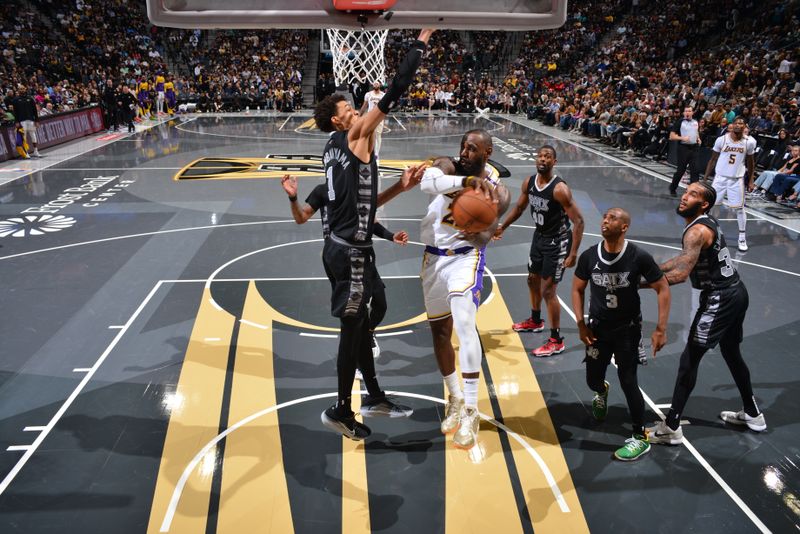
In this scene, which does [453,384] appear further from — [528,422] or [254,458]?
[254,458]

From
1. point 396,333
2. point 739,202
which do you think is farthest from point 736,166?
point 396,333

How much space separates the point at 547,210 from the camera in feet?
19.7

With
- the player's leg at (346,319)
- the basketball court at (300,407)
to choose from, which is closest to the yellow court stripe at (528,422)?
the basketball court at (300,407)

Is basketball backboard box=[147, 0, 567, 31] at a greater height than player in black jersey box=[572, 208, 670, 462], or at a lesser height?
greater

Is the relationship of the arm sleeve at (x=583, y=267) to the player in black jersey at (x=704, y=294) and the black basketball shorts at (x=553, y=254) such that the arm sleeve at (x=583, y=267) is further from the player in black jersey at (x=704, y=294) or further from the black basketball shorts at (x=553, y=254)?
the black basketball shorts at (x=553, y=254)

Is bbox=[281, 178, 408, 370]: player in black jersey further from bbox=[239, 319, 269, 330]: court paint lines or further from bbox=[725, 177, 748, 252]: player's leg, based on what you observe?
bbox=[725, 177, 748, 252]: player's leg

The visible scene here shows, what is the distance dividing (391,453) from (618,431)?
1.72 meters

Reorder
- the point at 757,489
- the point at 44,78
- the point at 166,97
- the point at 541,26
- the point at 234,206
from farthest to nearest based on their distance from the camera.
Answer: the point at 166,97
the point at 44,78
the point at 234,206
the point at 541,26
the point at 757,489

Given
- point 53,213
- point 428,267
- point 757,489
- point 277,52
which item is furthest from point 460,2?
point 277,52

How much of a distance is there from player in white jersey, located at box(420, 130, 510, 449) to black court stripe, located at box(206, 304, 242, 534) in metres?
1.59

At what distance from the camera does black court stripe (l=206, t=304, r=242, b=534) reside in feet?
12.9

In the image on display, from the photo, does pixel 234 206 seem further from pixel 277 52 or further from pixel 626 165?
pixel 277 52

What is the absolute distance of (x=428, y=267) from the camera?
4.71m

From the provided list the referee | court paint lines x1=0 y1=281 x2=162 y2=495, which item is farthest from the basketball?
the referee
